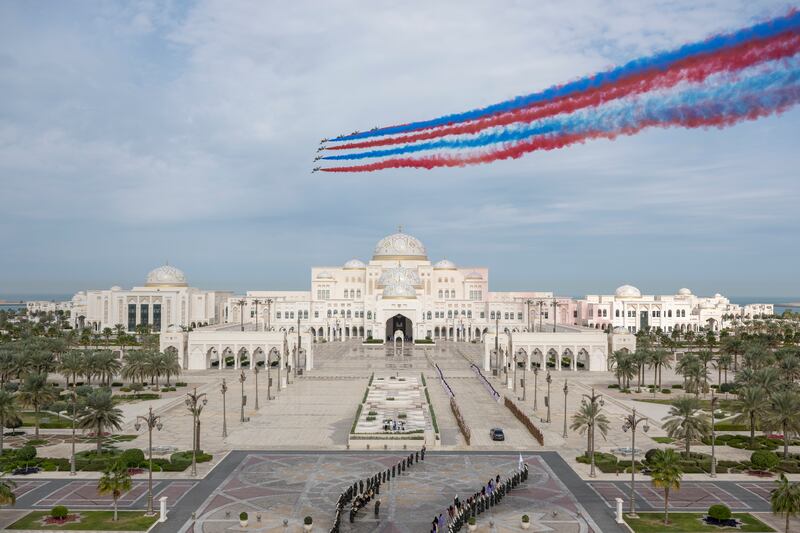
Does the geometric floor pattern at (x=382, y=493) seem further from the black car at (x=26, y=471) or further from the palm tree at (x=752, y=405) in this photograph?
the palm tree at (x=752, y=405)

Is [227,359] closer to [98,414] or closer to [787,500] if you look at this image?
[98,414]

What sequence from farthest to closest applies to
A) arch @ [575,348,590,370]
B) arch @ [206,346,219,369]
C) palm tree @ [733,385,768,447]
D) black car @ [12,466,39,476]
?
arch @ [206,346,219,369] < arch @ [575,348,590,370] < palm tree @ [733,385,768,447] < black car @ [12,466,39,476]

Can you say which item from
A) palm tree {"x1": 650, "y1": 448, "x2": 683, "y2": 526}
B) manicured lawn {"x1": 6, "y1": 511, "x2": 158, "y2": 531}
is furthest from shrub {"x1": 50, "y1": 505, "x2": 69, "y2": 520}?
palm tree {"x1": 650, "y1": 448, "x2": 683, "y2": 526}

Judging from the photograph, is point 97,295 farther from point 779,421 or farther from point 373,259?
point 779,421

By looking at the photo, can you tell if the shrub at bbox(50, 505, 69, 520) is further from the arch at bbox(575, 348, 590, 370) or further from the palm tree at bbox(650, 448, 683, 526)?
the arch at bbox(575, 348, 590, 370)

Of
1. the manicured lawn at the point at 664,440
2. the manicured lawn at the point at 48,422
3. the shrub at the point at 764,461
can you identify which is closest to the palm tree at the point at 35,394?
the manicured lawn at the point at 48,422

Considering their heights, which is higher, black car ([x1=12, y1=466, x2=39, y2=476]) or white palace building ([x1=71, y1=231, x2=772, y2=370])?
white palace building ([x1=71, y1=231, x2=772, y2=370])
